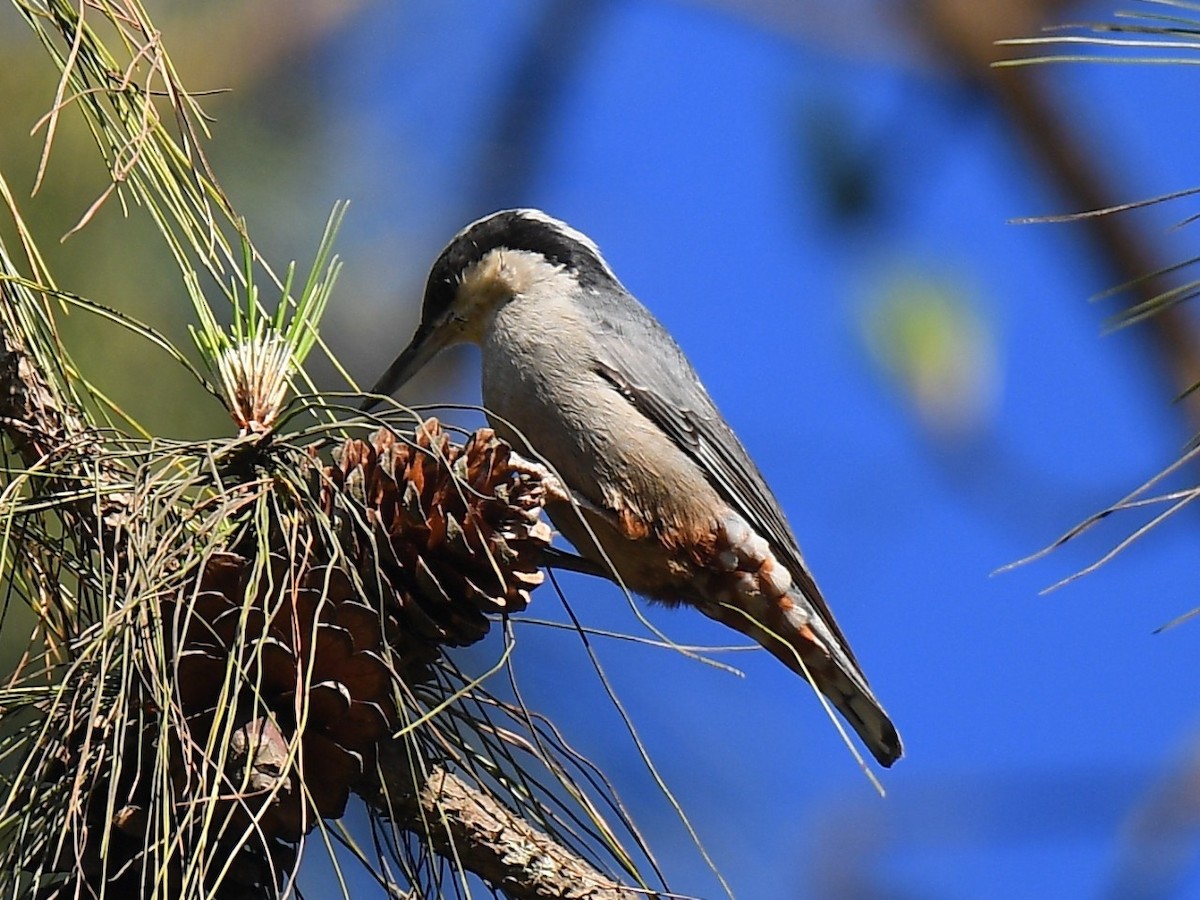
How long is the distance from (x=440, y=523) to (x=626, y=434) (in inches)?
45.9

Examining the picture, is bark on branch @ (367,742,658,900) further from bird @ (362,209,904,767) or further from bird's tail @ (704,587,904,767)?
bird's tail @ (704,587,904,767)

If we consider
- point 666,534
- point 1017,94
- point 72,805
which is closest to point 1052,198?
point 1017,94

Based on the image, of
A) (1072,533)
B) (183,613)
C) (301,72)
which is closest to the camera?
(1072,533)

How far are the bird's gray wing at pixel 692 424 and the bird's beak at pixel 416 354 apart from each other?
0.29 m

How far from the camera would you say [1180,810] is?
9.60ft

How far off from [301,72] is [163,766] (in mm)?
2414

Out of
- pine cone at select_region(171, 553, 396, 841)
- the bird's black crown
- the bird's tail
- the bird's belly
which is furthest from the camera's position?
the bird's black crown

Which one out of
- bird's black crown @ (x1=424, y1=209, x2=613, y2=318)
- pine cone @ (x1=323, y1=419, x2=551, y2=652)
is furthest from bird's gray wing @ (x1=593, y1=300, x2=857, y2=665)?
pine cone @ (x1=323, y1=419, x2=551, y2=652)

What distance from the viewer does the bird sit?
254 cm

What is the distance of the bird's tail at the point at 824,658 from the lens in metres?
2.70

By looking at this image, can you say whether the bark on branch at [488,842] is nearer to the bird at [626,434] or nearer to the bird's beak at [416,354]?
the bird at [626,434]

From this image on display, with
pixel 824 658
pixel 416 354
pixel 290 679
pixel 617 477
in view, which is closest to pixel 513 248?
pixel 416 354

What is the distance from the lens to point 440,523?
4.74 ft

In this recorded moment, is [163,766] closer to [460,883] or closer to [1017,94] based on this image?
[460,883]
